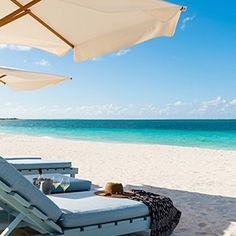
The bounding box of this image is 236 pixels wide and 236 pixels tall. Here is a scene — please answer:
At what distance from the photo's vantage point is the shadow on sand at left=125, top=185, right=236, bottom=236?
4.16 m

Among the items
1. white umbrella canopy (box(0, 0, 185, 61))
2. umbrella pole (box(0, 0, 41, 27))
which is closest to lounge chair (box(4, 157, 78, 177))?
white umbrella canopy (box(0, 0, 185, 61))

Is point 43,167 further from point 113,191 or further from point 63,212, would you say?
point 63,212

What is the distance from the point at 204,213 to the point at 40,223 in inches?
96.9

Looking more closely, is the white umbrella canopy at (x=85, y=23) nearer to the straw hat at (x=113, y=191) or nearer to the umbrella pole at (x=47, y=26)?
the umbrella pole at (x=47, y=26)

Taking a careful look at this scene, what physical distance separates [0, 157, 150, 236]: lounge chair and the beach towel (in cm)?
8

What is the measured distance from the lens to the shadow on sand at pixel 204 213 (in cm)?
416

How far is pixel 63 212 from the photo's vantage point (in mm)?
3139

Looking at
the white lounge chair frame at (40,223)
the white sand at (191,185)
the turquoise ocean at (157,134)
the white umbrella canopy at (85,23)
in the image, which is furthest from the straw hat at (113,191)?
the turquoise ocean at (157,134)

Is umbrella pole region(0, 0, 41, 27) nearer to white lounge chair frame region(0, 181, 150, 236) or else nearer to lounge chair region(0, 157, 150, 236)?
lounge chair region(0, 157, 150, 236)

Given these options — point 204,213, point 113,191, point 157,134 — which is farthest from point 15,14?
point 157,134

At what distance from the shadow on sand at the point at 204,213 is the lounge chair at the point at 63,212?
0.68 m

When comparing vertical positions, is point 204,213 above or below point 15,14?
below

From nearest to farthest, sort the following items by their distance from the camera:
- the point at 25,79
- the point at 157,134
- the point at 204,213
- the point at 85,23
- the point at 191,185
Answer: the point at 85,23 < the point at 204,213 < the point at 25,79 < the point at 191,185 < the point at 157,134

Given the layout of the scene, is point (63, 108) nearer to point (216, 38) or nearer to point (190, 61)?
point (190, 61)
